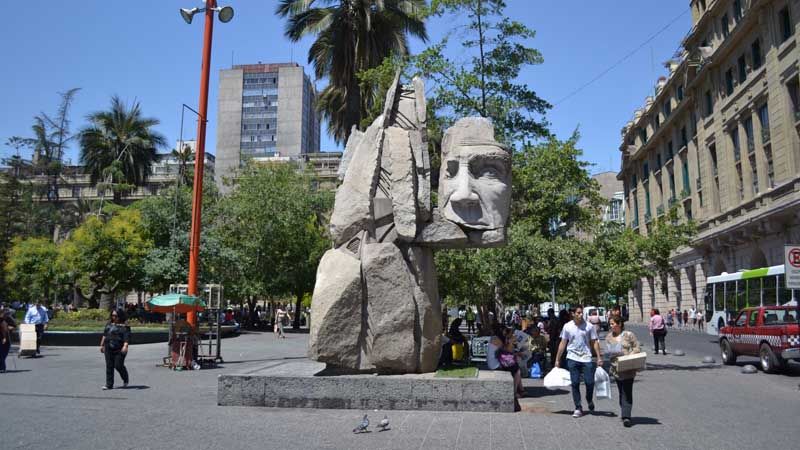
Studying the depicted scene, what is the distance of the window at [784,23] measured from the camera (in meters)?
28.5

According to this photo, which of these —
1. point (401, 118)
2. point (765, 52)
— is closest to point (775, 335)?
point (401, 118)

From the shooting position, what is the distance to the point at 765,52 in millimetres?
30359

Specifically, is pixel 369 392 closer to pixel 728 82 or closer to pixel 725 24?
pixel 728 82

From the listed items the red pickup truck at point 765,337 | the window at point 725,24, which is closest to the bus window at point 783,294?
the red pickup truck at point 765,337

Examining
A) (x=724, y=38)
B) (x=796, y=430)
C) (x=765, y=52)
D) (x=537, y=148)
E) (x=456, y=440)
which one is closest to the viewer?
(x=456, y=440)

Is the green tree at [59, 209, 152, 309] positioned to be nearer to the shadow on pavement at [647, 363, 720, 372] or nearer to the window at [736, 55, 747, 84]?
the shadow on pavement at [647, 363, 720, 372]

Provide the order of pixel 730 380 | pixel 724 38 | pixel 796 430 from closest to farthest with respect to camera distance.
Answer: pixel 796 430
pixel 730 380
pixel 724 38

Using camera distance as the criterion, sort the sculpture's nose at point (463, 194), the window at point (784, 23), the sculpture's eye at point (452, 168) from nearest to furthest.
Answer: the sculpture's nose at point (463, 194)
the sculpture's eye at point (452, 168)
the window at point (784, 23)

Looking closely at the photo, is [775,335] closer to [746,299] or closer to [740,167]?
[746,299]

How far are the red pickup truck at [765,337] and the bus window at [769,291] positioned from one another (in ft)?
21.5

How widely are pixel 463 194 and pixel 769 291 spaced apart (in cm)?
1883

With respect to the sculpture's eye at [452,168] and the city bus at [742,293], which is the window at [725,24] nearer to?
the city bus at [742,293]

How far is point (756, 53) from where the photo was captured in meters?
32.2

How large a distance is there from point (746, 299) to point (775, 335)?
1129cm
